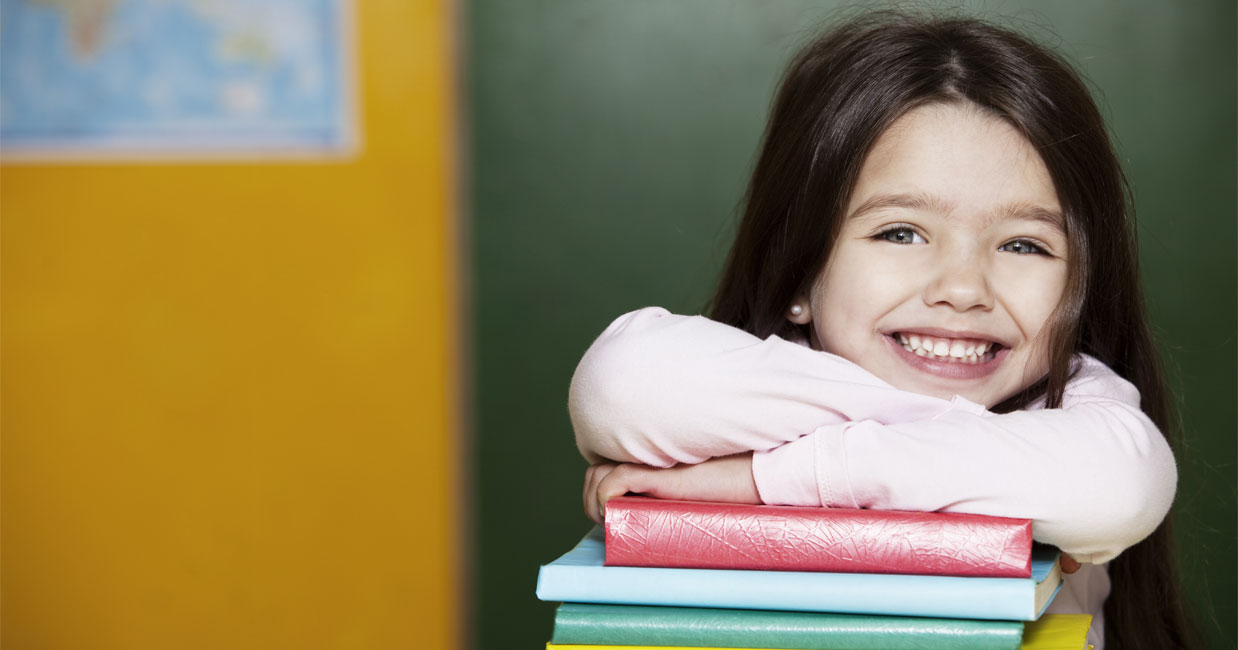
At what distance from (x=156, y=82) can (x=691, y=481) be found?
6.48 ft

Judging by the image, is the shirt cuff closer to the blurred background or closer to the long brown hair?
the long brown hair

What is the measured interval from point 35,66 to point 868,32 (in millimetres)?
1990

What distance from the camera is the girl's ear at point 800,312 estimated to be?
90 centimetres

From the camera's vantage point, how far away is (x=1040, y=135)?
81 centimetres

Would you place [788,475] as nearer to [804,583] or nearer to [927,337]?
[804,583]

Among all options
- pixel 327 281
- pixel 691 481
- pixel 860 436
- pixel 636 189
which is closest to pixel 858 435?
pixel 860 436

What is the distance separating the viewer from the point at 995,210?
0.78m

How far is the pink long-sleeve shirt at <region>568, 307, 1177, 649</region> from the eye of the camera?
2.08 ft

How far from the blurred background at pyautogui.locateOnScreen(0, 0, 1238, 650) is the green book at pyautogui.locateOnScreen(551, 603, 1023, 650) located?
5.12 feet

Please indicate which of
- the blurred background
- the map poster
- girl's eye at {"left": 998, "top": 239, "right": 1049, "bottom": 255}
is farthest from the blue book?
the map poster

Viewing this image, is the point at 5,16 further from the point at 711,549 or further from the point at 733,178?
the point at 711,549

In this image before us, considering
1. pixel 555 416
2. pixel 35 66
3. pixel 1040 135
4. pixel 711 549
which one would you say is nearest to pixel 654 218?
pixel 555 416

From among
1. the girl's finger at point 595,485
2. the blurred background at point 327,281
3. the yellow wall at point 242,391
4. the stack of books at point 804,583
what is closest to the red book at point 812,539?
the stack of books at point 804,583

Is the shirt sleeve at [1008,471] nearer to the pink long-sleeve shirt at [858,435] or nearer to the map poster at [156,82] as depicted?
the pink long-sleeve shirt at [858,435]
